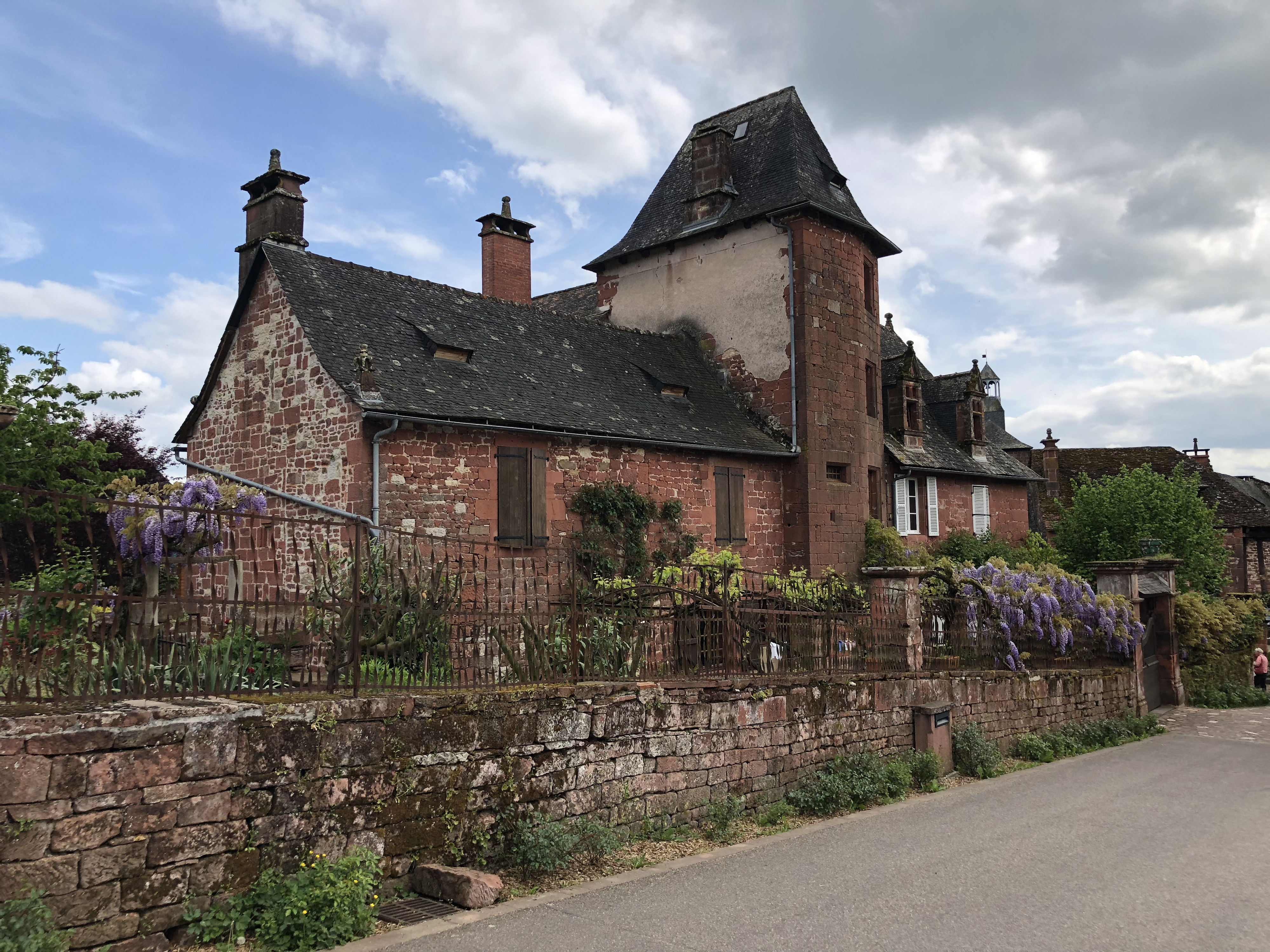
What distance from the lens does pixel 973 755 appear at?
11.6m

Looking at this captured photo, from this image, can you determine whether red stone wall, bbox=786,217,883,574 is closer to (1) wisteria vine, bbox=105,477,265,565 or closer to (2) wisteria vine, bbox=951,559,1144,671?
(2) wisteria vine, bbox=951,559,1144,671

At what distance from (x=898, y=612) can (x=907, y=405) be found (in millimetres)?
13855

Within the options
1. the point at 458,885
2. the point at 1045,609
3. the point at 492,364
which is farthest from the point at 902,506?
the point at 458,885

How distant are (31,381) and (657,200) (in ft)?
45.9

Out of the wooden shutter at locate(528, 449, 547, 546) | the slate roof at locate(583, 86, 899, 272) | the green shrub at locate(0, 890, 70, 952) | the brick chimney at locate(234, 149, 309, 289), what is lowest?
the green shrub at locate(0, 890, 70, 952)

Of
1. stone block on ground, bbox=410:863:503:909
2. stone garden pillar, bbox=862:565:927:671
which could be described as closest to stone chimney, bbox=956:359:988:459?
stone garden pillar, bbox=862:565:927:671

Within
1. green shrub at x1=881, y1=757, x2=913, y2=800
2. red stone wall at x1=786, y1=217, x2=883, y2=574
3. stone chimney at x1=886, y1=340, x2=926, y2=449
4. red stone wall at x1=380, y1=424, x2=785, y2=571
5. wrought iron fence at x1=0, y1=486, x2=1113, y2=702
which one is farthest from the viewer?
stone chimney at x1=886, y1=340, x2=926, y2=449

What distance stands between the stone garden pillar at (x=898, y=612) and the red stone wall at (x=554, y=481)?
5180mm

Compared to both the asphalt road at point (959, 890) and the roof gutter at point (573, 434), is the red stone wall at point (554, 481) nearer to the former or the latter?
the roof gutter at point (573, 434)

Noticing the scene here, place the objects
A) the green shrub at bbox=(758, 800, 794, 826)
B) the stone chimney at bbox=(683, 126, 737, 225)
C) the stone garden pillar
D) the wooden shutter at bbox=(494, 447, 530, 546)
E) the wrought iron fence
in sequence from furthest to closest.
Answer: the stone chimney at bbox=(683, 126, 737, 225) → the wooden shutter at bbox=(494, 447, 530, 546) → the stone garden pillar → the green shrub at bbox=(758, 800, 794, 826) → the wrought iron fence

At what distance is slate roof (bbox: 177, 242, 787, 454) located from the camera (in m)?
14.7

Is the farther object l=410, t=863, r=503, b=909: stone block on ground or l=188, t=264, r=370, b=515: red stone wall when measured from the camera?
l=188, t=264, r=370, b=515: red stone wall

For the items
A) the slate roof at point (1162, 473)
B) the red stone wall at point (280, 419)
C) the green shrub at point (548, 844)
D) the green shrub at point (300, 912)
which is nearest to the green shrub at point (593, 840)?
the green shrub at point (548, 844)

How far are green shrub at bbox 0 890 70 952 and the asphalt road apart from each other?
1.66 metres
